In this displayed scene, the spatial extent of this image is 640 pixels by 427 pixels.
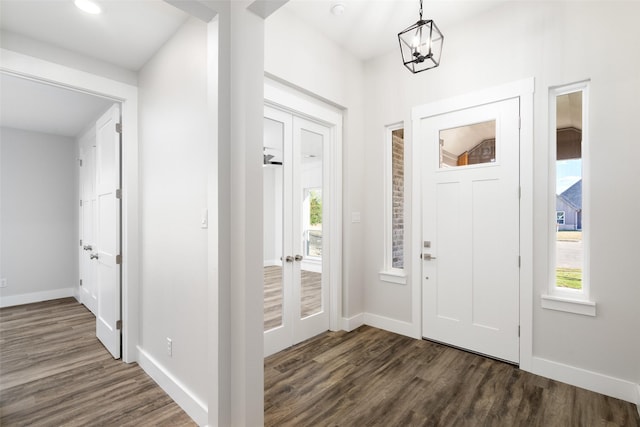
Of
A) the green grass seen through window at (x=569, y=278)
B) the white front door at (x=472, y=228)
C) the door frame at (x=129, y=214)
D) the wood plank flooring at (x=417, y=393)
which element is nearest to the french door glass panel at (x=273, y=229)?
the wood plank flooring at (x=417, y=393)

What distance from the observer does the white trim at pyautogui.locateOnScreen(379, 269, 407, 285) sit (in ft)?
11.3

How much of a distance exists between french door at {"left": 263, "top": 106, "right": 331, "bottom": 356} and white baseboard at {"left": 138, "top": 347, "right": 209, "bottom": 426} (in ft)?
2.66

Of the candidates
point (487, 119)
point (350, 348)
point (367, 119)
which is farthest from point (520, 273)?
point (367, 119)

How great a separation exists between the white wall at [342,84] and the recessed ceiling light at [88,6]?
1225 mm

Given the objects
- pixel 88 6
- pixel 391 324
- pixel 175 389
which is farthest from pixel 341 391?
pixel 88 6

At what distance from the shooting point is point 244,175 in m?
1.71

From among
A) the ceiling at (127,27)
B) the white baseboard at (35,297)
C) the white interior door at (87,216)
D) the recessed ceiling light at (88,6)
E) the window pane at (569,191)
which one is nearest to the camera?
the recessed ceiling light at (88,6)

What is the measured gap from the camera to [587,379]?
2348 millimetres

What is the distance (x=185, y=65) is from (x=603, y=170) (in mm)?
3258

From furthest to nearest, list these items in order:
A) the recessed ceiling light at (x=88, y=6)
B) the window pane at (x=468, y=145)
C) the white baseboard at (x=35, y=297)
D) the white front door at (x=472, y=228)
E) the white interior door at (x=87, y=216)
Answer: the white baseboard at (x=35, y=297) < the white interior door at (x=87, y=216) < the window pane at (x=468, y=145) < the white front door at (x=472, y=228) < the recessed ceiling light at (x=88, y=6)

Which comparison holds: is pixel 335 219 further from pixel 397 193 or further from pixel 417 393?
pixel 417 393

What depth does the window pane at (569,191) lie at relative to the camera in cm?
248

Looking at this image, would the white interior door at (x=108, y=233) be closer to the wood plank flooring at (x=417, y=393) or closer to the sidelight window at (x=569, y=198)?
the wood plank flooring at (x=417, y=393)

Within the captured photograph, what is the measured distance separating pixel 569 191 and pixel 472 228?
2.66 ft
